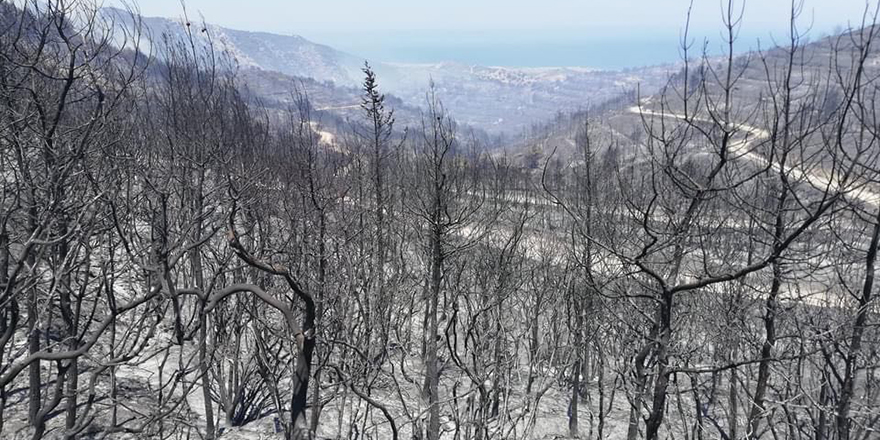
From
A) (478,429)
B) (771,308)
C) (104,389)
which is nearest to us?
(478,429)

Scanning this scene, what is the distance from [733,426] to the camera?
7.41 metres

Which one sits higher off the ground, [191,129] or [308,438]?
[191,129]

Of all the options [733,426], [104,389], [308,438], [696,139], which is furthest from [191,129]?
[696,139]

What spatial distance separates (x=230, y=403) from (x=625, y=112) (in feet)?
349

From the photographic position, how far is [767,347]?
6.44 metres

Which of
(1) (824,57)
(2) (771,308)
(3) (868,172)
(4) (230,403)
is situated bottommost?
(4) (230,403)

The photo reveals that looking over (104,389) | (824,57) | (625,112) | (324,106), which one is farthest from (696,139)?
(324,106)

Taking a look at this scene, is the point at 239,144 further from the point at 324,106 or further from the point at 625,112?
the point at 324,106

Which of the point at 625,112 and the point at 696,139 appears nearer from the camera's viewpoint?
the point at 696,139

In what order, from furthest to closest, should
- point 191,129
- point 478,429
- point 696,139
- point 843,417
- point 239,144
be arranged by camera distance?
point 696,139
point 239,144
point 191,129
point 478,429
point 843,417

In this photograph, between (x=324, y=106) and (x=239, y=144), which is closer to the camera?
(x=239, y=144)

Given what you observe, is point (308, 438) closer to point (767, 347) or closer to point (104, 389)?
point (767, 347)

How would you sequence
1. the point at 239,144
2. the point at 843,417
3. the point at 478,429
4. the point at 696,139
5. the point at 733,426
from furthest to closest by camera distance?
the point at 696,139 < the point at 239,144 < the point at 733,426 < the point at 478,429 < the point at 843,417

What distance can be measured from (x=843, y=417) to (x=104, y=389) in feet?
29.2
